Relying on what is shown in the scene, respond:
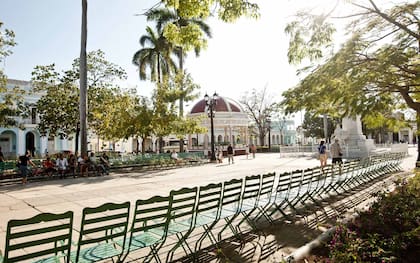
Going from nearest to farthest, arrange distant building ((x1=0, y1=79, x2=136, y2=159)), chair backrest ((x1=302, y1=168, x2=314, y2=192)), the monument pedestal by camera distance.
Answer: chair backrest ((x1=302, y1=168, x2=314, y2=192)) < the monument pedestal < distant building ((x1=0, y1=79, x2=136, y2=159))

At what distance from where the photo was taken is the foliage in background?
3.62 metres

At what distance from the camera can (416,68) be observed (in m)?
5.49

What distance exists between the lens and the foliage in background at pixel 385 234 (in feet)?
11.9

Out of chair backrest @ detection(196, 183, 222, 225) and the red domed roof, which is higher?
the red domed roof

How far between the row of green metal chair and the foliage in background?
1.46 m

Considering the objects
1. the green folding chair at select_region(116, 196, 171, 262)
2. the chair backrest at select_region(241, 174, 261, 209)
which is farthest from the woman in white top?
the green folding chair at select_region(116, 196, 171, 262)

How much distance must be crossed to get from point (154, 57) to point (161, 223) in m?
27.1

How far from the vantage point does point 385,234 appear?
465cm

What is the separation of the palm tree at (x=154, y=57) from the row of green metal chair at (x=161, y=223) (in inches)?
876

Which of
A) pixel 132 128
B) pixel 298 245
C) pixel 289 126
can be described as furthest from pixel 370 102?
pixel 289 126

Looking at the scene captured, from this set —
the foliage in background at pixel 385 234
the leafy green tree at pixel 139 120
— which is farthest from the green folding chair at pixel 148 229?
the leafy green tree at pixel 139 120

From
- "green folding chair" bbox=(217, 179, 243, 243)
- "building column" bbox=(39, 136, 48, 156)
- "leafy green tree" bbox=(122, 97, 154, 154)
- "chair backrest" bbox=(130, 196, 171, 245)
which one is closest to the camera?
"chair backrest" bbox=(130, 196, 171, 245)

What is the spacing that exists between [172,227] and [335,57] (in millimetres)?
4280

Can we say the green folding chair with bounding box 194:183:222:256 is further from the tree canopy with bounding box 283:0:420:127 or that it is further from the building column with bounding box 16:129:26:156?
the building column with bounding box 16:129:26:156
